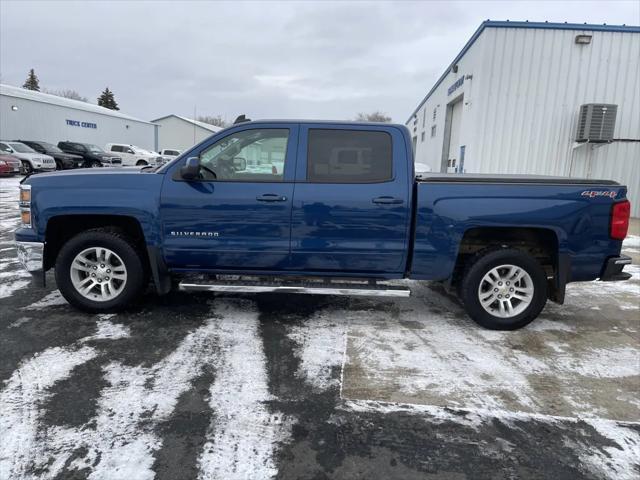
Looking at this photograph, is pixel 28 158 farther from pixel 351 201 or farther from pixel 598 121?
pixel 598 121

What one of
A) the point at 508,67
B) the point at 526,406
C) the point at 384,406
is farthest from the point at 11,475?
the point at 508,67

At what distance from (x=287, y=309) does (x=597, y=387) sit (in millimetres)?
2812

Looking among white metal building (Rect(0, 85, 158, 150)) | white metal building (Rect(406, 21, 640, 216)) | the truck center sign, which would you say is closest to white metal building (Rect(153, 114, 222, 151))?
white metal building (Rect(0, 85, 158, 150))

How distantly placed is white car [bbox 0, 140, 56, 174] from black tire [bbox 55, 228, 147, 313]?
2048cm

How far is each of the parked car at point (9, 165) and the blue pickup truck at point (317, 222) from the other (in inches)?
Answer: 713

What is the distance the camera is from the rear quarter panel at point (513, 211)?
4.09 meters

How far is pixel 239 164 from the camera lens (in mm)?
4266

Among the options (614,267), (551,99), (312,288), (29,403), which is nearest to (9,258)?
(29,403)

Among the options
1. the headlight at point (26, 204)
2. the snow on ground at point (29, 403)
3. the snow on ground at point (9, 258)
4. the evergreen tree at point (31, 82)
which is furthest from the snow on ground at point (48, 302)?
the evergreen tree at point (31, 82)

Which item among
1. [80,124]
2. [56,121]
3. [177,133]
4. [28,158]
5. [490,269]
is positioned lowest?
[490,269]

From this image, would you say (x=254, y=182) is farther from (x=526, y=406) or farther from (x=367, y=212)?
(x=526, y=406)

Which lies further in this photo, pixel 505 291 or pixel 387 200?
pixel 505 291

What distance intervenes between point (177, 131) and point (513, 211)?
63.7 metres

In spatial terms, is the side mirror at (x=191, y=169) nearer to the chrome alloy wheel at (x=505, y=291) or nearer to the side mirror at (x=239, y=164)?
the side mirror at (x=239, y=164)
